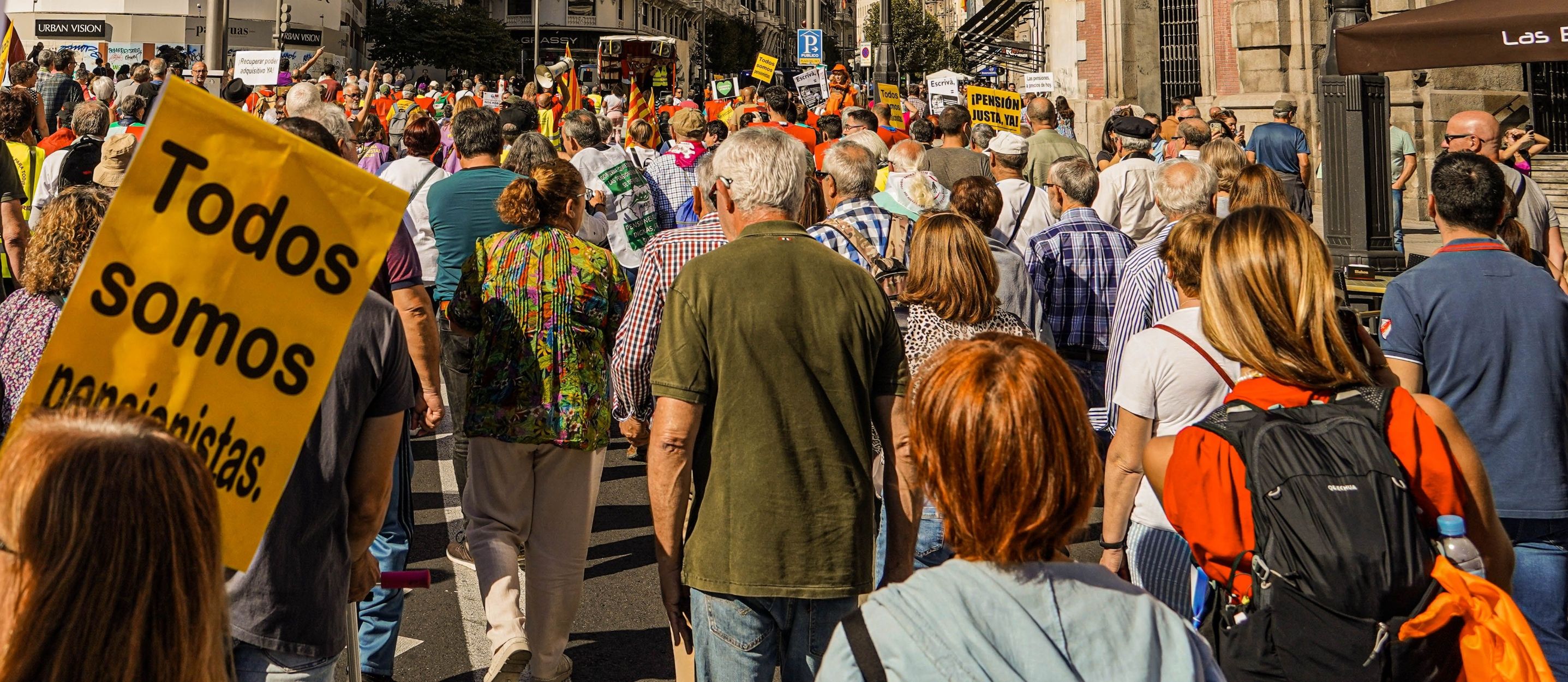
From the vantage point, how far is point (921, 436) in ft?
7.31

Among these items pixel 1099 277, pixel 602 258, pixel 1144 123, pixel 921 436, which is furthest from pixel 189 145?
pixel 1144 123

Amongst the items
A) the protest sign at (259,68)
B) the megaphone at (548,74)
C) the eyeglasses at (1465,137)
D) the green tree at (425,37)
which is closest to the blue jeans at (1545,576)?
the eyeglasses at (1465,137)

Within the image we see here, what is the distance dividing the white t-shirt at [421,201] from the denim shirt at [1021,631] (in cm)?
536

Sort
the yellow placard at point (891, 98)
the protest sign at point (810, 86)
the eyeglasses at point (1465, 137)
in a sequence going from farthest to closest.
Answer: the protest sign at point (810, 86), the yellow placard at point (891, 98), the eyeglasses at point (1465, 137)

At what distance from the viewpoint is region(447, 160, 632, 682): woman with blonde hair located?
4977mm

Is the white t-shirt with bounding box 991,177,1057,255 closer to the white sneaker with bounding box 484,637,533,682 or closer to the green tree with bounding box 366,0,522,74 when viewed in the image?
the white sneaker with bounding box 484,637,533,682

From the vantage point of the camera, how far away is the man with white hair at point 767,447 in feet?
11.2

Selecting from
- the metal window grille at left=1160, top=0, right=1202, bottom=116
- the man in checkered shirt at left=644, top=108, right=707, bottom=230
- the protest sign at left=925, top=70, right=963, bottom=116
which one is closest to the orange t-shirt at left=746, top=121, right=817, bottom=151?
the man in checkered shirt at left=644, top=108, right=707, bottom=230

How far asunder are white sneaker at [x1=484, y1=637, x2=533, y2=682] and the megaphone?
15.7 meters

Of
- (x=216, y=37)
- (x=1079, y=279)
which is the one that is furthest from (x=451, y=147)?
(x=1079, y=279)

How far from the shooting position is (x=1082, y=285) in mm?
6684

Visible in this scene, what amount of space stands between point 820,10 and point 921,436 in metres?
166

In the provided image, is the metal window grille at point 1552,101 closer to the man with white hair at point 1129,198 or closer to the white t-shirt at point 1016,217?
the man with white hair at point 1129,198

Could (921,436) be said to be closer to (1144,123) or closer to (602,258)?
(602,258)
